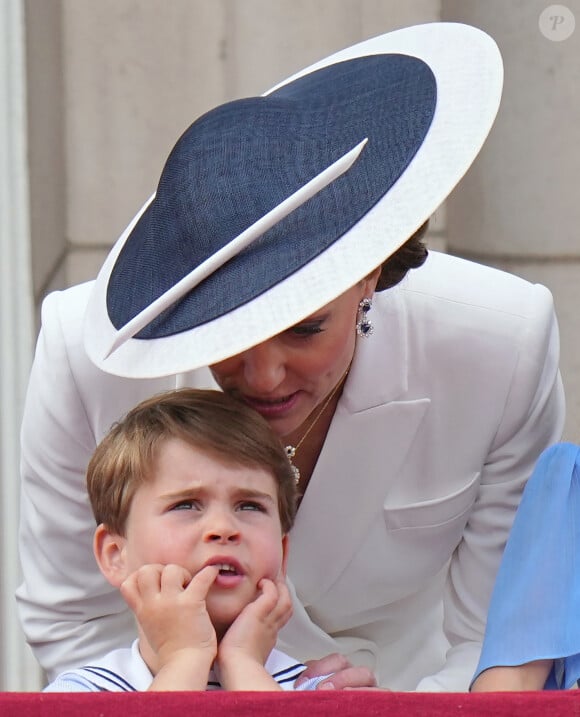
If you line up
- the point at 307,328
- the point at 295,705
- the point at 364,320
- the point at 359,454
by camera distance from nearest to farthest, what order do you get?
1. the point at 295,705
2. the point at 307,328
3. the point at 364,320
4. the point at 359,454

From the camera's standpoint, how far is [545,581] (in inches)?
57.4

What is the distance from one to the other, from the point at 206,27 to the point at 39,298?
2.10 feet

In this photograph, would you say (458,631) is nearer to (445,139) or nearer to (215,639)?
(215,639)

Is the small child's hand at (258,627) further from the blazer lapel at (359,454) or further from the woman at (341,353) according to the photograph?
the blazer lapel at (359,454)

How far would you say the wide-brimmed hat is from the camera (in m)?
1.34

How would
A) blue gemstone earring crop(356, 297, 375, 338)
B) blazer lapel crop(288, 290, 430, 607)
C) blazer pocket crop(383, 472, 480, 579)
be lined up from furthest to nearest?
blazer pocket crop(383, 472, 480, 579) → blazer lapel crop(288, 290, 430, 607) → blue gemstone earring crop(356, 297, 375, 338)

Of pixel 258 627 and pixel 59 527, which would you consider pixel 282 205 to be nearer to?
pixel 258 627

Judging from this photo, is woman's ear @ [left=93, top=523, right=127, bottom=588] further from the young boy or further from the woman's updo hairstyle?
the woman's updo hairstyle

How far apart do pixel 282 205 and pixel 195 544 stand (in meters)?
0.33

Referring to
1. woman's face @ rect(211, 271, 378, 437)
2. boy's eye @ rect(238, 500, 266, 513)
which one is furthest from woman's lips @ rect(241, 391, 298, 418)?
boy's eye @ rect(238, 500, 266, 513)

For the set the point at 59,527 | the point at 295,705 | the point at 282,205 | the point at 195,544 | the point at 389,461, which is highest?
the point at 282,205

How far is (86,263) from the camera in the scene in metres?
3.14

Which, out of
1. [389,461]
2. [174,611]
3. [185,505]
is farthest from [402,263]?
[174,611]

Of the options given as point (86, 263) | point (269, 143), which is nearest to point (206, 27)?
point (86, 263)
